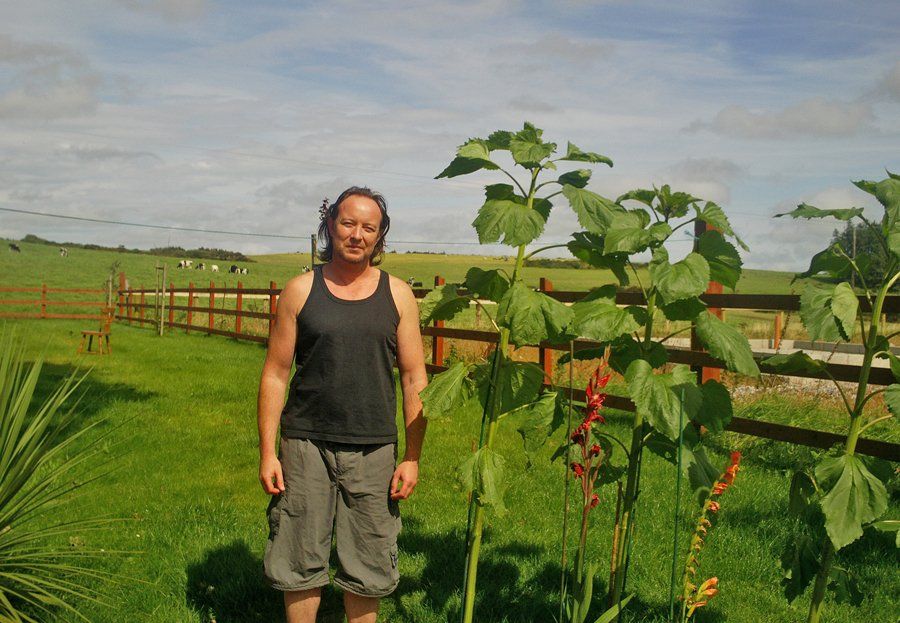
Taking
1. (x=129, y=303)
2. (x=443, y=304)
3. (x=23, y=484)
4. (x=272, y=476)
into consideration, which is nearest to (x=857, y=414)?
(x=443, y=304)

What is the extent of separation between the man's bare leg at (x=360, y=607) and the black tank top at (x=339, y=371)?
596 mm

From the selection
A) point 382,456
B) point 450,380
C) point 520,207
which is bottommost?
point 382,456

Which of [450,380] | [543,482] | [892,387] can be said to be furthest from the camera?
[543,482]

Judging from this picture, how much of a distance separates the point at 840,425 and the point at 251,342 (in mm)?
14691

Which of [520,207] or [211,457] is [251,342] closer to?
[211,457]

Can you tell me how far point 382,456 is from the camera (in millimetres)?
3053

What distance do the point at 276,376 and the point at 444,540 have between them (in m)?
1.85

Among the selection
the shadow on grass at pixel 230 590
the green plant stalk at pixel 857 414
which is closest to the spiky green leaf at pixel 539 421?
the green plant stalk at pixel 857 414

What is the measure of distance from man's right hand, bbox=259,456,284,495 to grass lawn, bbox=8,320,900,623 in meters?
0.67

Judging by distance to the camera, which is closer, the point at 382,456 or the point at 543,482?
the point at 382,456

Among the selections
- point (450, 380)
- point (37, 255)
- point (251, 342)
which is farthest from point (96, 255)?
point (450, 380)

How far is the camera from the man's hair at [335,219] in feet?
10.0

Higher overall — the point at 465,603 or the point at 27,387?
the point at 27,387

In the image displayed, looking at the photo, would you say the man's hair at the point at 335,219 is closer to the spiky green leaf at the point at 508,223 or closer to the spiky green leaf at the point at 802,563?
the spiky green leaf at the point at 508,223
